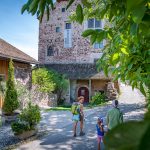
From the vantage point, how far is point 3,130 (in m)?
14.2

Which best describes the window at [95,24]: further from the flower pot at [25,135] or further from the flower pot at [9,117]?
the flower pot at [25,135]

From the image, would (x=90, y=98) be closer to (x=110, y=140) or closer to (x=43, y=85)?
(x=43, y=85)

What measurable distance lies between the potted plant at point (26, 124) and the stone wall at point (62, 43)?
18.7 meters

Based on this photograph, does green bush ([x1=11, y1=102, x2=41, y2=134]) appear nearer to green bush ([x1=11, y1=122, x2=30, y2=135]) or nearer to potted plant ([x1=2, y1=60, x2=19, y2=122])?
green bush ([x1=11, y1=122, x2=30, y2=135])

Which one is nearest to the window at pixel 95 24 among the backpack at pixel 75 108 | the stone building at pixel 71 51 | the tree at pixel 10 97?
the stone building at pixel 71 51

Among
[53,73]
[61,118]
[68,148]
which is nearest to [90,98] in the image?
[53,73]

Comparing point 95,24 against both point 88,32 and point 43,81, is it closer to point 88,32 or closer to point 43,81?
point 43,81

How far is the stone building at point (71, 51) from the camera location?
29.9m

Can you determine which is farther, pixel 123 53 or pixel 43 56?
pixel 43 56

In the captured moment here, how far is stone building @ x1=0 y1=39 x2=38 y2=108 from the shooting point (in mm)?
18033

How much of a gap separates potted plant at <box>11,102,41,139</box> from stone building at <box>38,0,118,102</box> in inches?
647

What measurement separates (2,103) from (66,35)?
52.1 ft

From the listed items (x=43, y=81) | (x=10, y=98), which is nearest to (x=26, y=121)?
(x=10, y=98)

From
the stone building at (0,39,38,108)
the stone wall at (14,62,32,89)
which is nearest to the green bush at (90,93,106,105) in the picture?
the stone wall at (14,62,32,89)
